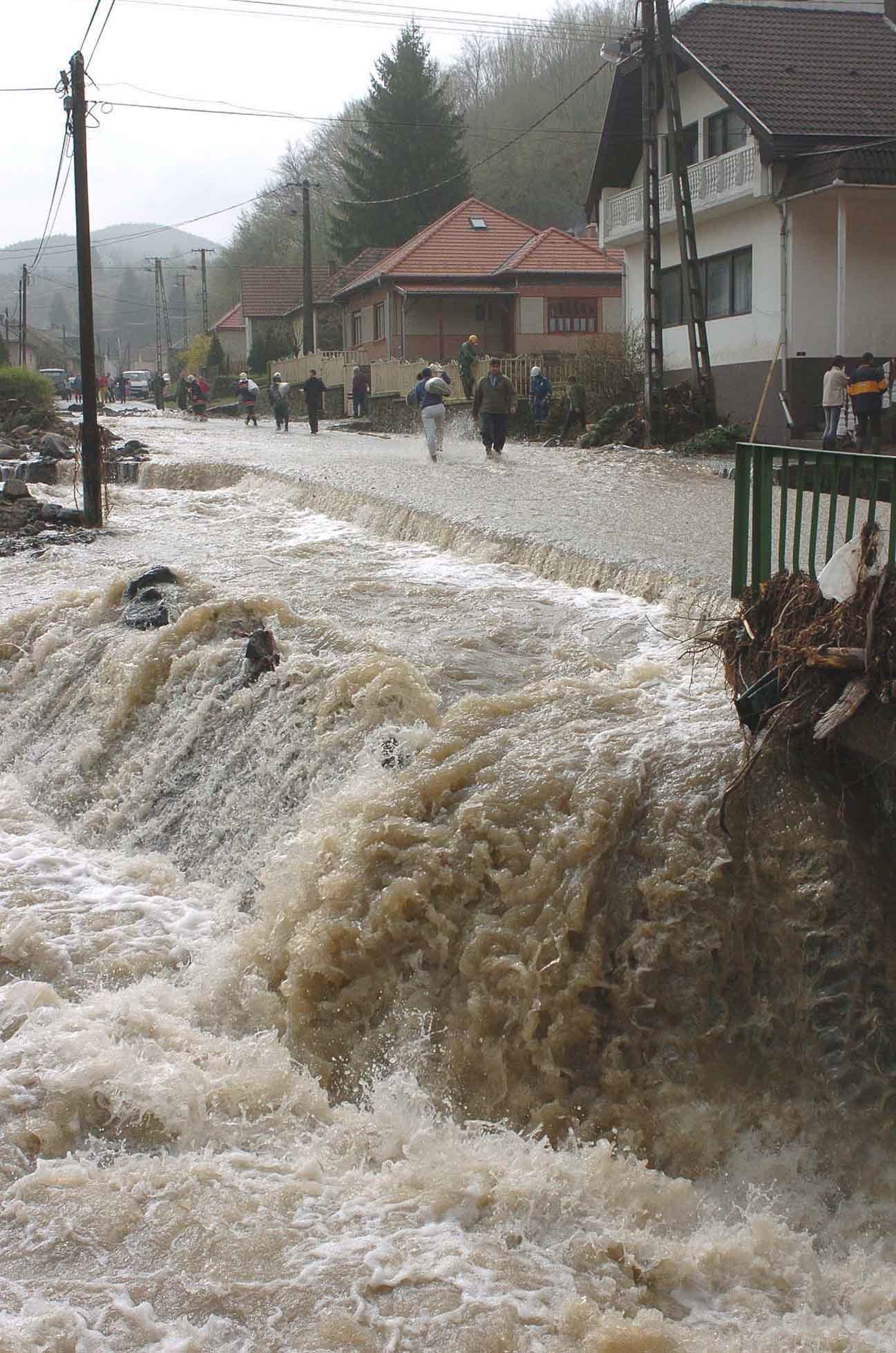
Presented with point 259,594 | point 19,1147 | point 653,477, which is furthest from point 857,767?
point 653,477

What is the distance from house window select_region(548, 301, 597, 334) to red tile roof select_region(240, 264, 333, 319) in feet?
78.3

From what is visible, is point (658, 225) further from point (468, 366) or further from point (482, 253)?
point (482, 253)

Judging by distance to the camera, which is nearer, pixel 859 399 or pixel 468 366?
pixel 859 399

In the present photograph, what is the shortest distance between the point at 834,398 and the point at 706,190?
6.55 m

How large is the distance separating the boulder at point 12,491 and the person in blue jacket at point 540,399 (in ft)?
38.6

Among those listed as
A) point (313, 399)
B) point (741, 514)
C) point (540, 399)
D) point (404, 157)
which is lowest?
point (741, 514)

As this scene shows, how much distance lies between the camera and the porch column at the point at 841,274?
69.0 feet

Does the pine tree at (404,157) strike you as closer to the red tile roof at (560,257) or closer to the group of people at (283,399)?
the red tile roof at (560,257)

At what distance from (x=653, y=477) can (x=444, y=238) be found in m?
27.1

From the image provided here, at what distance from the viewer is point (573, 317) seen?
134ft

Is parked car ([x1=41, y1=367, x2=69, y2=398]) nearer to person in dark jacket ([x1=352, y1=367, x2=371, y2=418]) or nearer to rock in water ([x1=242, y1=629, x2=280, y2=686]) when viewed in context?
person in dark jacket ([x1=352, y1=367, x2=371, y2=418])

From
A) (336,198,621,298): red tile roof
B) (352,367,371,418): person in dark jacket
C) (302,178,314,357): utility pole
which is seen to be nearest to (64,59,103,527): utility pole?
(352,367,371,418): person in dark jacket

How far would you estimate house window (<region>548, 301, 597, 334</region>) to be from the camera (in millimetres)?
40688

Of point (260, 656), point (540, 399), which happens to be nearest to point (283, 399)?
point (540, 399)
